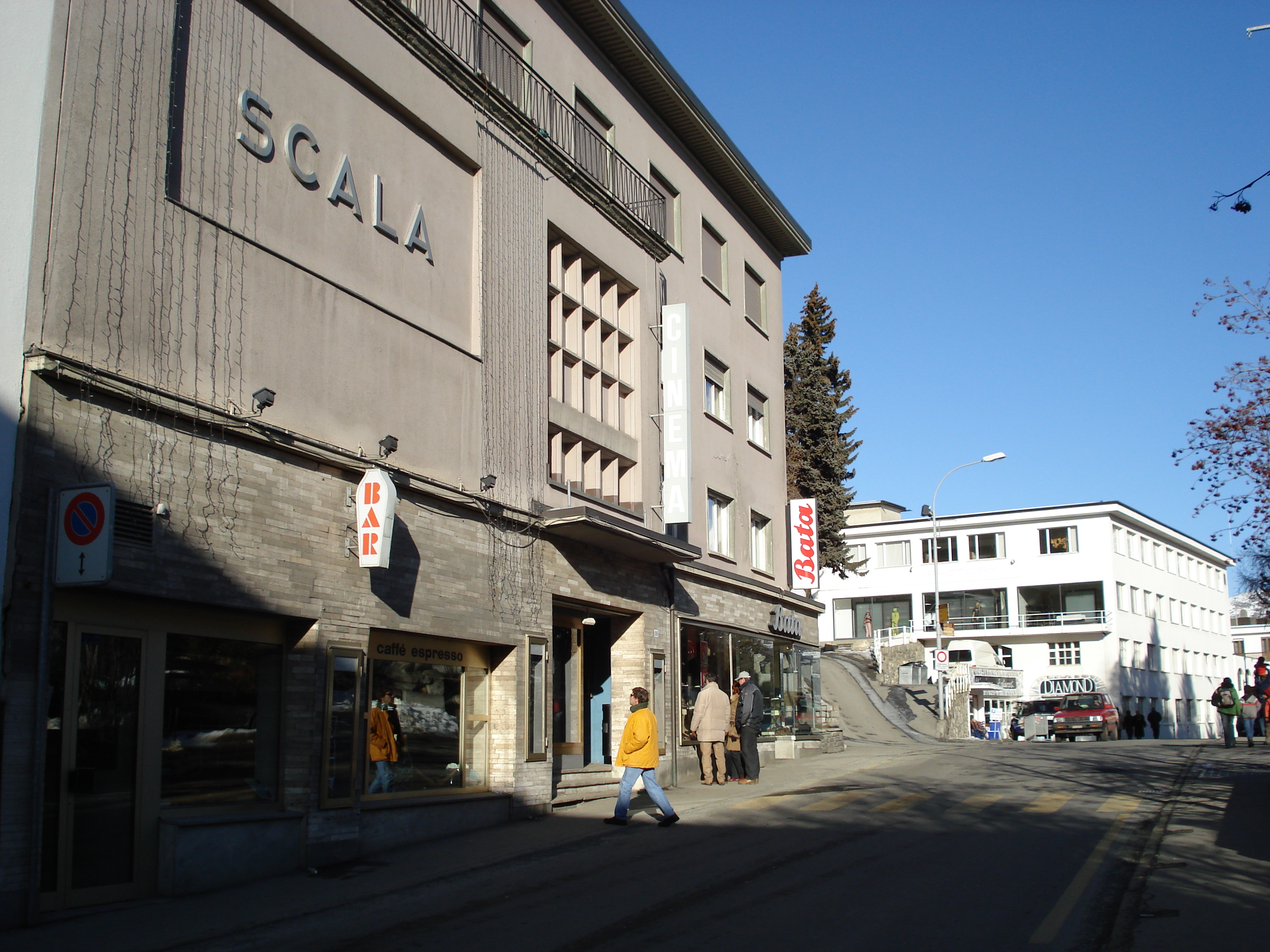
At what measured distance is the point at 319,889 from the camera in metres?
10.3

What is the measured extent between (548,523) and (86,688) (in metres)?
7.52

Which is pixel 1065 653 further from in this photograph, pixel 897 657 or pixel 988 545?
pixel 897 657

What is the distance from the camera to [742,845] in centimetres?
1206

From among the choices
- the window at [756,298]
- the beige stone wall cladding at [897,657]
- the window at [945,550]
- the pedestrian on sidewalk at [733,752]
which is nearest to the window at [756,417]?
the window at [756,298]

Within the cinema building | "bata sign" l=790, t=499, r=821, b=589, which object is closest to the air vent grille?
the cinema building

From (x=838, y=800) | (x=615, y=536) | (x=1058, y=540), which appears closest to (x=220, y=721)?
(x=615, y=536)

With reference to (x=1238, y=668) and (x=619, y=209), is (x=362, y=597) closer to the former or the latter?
(x=619, y=209)

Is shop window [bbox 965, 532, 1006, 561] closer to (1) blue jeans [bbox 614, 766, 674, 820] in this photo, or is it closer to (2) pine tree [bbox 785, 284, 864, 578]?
(2) pine tree [bbox 785, 284, 864, 578]

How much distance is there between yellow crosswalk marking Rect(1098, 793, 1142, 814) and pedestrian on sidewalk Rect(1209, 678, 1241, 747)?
42.8ft

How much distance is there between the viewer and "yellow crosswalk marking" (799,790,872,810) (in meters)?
15.1

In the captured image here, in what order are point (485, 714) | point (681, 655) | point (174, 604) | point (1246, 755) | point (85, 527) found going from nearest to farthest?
point (85, 527) < point (174, 604) < point (485, 714) < point (681, 655) < point (1246, 755)

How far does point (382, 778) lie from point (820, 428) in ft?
104

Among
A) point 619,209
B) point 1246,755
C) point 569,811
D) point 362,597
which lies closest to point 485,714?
point 569,811

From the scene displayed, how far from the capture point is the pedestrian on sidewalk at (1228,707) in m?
27.3
